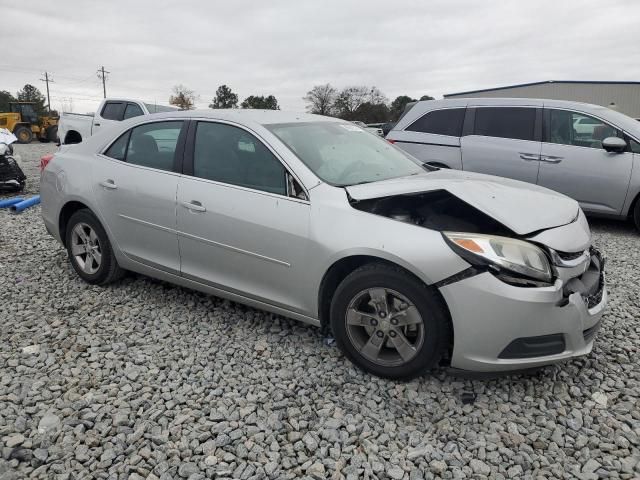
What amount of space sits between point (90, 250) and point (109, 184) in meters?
0.69

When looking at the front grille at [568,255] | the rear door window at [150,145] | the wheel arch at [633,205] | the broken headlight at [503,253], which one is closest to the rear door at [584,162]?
the wheel arch at [633,205]

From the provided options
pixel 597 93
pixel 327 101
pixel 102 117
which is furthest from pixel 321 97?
pixel 102 117

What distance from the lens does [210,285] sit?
3447 millimetres

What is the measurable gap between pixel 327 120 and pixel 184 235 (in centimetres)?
148

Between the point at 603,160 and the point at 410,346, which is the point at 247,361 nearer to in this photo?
the point at 410,346

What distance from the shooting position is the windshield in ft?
10.5

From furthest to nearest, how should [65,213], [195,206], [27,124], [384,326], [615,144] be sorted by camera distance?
[27,124], [615,144], [65,213], [195,206], [384,326]

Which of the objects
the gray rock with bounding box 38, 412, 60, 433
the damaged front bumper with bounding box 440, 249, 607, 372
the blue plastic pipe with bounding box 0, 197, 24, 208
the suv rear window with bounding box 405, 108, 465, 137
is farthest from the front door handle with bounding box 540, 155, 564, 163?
the blue plastic pipe with bounding box 0, 197, 24, 208

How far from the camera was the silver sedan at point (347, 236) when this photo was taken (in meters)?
2.48

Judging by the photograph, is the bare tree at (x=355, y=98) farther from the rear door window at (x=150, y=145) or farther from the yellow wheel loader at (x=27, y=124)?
the rear door window at (x=150, y=145)

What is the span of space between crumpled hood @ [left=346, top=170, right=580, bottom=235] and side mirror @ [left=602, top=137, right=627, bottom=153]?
3.64 m

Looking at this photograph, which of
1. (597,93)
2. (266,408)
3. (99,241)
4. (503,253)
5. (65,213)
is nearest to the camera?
(503,253)

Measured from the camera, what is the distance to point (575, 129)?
21.4ft

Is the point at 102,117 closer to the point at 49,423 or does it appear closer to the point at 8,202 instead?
the point at 8,202
